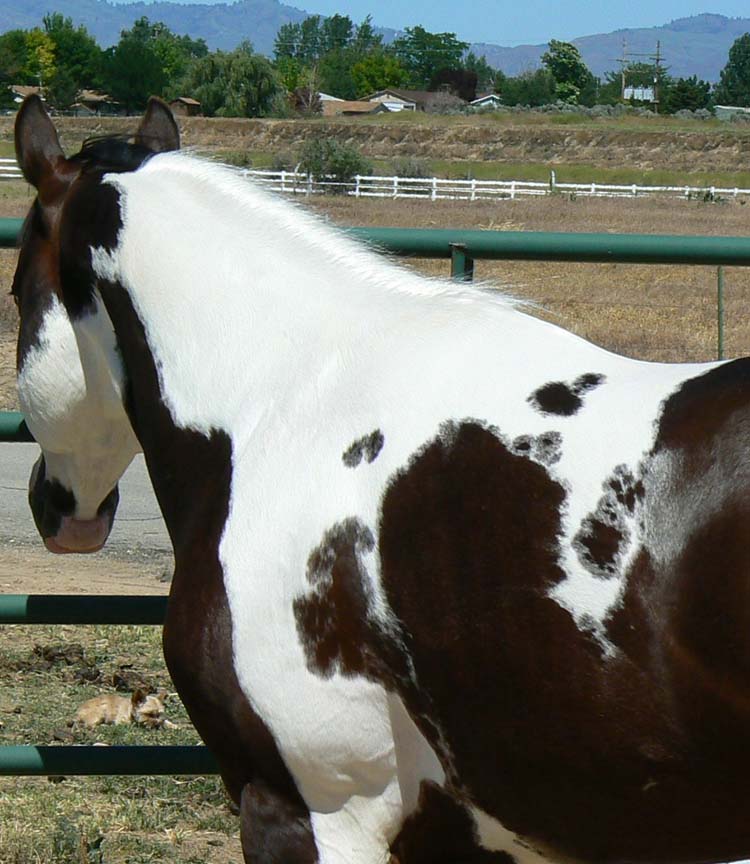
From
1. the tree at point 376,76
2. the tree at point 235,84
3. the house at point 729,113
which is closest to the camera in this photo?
the tree at point 235,84

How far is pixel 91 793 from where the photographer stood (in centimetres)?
407

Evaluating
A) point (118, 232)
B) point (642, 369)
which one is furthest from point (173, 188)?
point (642, 369)

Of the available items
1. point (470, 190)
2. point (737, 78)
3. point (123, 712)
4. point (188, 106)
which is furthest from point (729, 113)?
point (123, 712)

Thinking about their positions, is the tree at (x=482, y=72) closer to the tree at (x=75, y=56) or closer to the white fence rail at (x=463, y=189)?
the tree at (x=75, y=56)

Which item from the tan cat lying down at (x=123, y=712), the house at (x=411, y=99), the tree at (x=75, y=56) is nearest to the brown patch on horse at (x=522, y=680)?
the tan cat lying down at (x=123, y=712)

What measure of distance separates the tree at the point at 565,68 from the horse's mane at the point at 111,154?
106 metres

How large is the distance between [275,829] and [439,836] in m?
0.29

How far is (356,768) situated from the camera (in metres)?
2.19

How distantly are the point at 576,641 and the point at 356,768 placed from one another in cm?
46

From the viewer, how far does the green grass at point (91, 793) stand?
11.9 feet

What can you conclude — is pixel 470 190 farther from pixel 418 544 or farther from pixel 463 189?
pixel 418 544

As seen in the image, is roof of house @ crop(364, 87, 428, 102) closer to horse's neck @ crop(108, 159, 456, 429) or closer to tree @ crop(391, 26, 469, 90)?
tree @ crop(391, 26, 469, 90)

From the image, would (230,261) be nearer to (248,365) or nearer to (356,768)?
(248,365)

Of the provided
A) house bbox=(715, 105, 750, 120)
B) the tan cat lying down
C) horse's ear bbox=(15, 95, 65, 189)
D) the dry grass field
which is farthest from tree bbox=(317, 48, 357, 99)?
horse's ear bbox=(15, 95, 65, 189)
